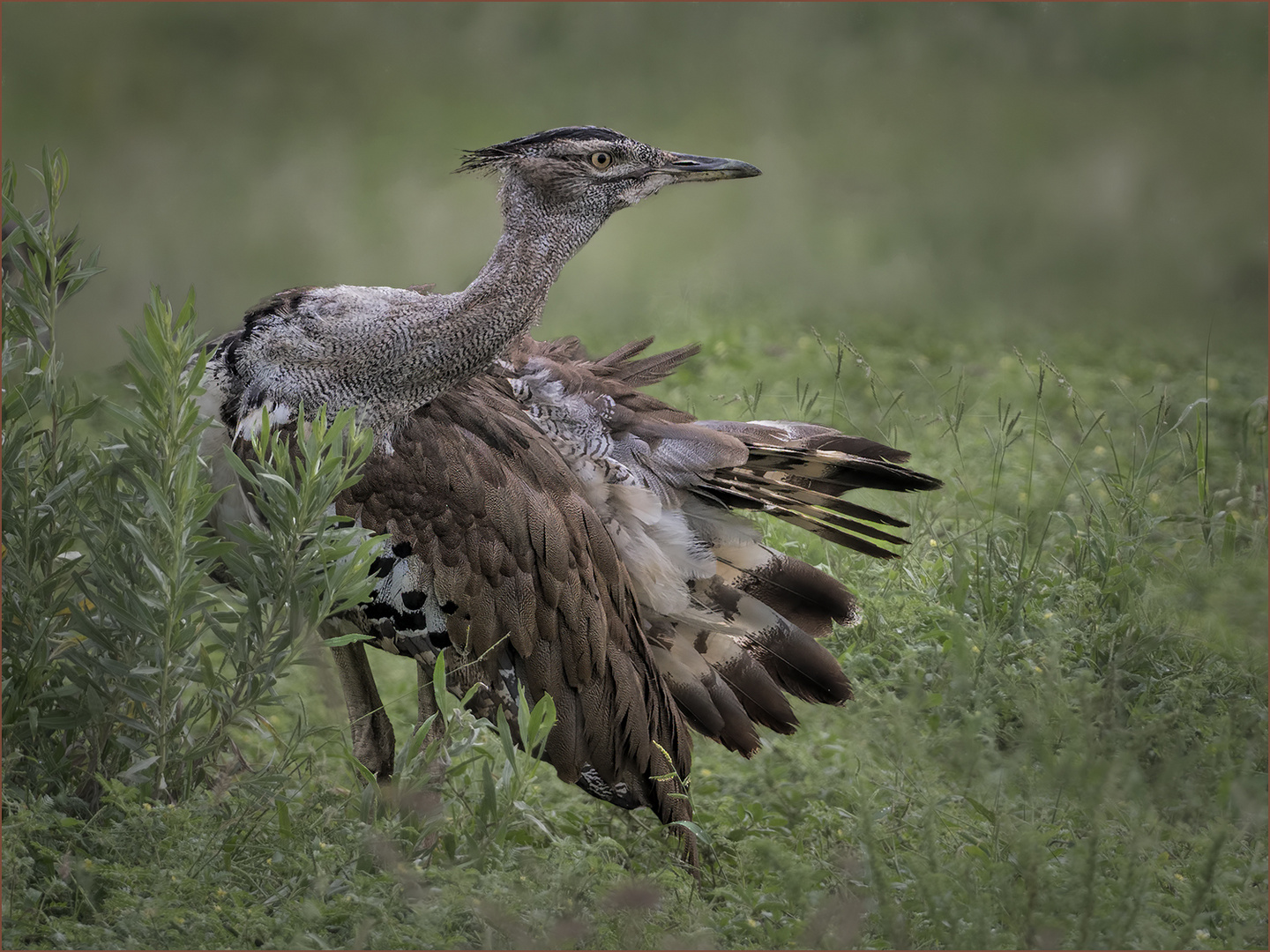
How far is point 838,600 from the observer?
3.61 m

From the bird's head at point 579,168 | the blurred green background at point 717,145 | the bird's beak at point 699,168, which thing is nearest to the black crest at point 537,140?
the bird's head at point 579,168

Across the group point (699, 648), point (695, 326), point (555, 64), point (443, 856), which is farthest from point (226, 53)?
point (443, 856)

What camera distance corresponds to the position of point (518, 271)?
3129mm

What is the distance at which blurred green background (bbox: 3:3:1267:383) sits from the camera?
6.96 metres

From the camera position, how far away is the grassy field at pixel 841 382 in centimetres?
261

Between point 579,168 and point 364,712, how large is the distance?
155 cm

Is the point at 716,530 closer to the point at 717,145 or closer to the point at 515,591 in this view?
the point at 515,591

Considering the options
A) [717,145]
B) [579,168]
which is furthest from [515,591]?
[717,145]

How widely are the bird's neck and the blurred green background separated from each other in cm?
328

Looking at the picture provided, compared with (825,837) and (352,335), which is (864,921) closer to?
(825,837)

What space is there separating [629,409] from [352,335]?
882 mm

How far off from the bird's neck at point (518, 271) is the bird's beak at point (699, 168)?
0.82 ft

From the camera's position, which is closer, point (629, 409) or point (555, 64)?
point (629, 409)

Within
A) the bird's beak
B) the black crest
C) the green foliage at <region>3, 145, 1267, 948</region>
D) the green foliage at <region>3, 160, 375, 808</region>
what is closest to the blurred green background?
the bird's beak
